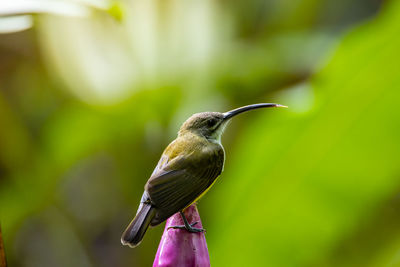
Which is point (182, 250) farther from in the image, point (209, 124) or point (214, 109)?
point (214, 109)

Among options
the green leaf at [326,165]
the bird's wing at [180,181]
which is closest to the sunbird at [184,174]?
the bird's wing at [180,181]

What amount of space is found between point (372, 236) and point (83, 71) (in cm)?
80

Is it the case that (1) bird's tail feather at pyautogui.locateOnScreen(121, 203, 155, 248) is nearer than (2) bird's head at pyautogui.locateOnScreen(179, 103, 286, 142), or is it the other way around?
(1) bird's tail feather at pyautogui.locateOnScreen(121, 203, 155, 248)

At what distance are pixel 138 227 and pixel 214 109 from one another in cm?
86

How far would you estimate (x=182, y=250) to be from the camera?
56 cm

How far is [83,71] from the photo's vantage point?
1.45m

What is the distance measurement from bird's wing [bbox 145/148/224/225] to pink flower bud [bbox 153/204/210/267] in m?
0.03

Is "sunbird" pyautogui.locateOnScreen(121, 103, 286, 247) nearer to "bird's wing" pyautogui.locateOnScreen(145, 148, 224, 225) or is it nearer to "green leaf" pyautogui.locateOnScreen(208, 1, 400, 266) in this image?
"bird's wing" pyautogui.locateOnScreen(145, 148, 224, 225)

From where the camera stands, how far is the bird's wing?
608mm

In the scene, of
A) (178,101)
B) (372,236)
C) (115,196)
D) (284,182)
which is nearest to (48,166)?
(115,196)

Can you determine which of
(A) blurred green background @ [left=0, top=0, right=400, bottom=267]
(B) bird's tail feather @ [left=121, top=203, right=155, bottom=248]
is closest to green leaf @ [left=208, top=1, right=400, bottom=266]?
(A) blurred green background @ [left=0, top=0, right=400, bottom=267]

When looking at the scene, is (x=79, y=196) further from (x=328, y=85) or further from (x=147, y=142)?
(x=328, y=85)

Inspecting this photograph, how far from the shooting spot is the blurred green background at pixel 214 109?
985 millimetres

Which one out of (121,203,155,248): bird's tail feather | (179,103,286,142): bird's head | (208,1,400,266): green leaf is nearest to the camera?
(121,203,155,248): bird's tail feather
